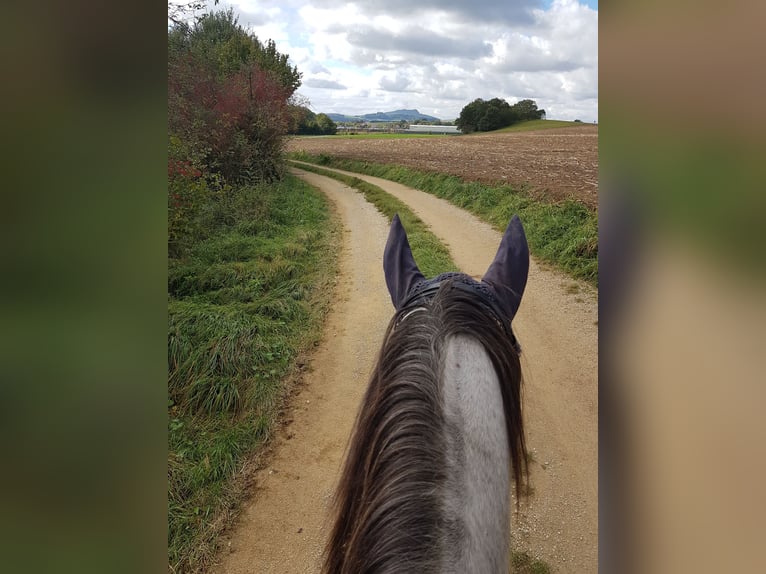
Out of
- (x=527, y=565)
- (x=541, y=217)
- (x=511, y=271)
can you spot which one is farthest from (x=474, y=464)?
(x=541, y=217)

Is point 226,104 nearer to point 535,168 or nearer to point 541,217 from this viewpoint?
point 541,217

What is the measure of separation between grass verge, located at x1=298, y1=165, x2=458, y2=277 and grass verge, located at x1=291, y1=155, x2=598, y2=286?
155cm

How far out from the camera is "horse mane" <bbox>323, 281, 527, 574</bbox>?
Answer: 79 centimetres

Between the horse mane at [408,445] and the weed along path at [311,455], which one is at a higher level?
the horse mane at [408,445]

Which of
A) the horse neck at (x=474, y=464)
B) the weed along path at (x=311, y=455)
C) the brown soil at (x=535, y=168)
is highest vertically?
the brown soil at (x=535, y=168)

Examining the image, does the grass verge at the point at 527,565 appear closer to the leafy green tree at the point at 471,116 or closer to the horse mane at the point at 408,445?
the horse mane at the point at 408,445

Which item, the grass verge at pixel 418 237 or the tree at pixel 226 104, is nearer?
the grass verge at pixel 418 237

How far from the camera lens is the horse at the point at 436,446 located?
798mm

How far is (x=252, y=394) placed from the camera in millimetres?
4008

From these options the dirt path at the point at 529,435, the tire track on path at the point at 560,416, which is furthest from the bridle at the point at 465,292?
the tire track on path at the point at 560,416

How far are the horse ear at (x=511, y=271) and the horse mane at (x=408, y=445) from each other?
25 centimetres

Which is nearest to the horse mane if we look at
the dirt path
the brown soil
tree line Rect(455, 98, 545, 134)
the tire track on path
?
the dirt path

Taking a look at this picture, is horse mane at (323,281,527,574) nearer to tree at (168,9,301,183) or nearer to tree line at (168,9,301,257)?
tree line at (168,9,301,257)
